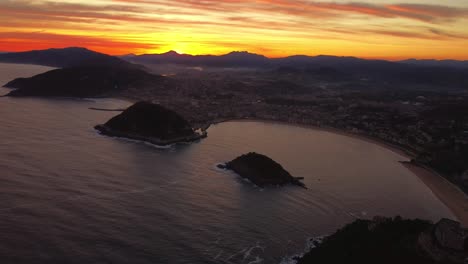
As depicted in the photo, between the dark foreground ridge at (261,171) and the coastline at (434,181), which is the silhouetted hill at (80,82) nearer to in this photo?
the coastline at (434,181)

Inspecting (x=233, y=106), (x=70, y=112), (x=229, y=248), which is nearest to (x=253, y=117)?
(x=233, y=106)

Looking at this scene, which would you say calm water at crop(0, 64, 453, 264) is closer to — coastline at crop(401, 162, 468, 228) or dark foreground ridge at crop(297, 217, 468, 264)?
coastline at crop(401, 162, 468, 228)

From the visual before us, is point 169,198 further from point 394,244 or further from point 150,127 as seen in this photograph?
point 150,127

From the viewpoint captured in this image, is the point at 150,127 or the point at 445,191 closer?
the point at 445,191

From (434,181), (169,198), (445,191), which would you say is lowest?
(445,191)

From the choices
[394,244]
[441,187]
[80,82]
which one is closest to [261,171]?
[441,187]

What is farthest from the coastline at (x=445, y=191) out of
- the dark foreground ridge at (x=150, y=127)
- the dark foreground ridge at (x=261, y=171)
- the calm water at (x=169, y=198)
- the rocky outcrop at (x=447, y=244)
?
the dark foreground ridge at (x=150, y=127)
